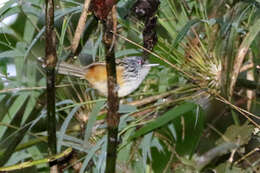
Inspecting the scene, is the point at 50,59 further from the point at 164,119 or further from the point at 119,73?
the point at 119,73

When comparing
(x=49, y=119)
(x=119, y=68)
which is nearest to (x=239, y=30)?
(x=119, y=68)

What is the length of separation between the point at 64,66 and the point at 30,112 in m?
0.46

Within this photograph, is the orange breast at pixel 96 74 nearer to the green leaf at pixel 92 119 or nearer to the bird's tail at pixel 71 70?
the bird's tail at pixel 71 70

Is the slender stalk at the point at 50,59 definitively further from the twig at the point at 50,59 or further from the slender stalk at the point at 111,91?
the slender stalk at the point at 111,91

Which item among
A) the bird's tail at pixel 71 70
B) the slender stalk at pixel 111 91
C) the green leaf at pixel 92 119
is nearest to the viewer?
the slender stalk at pixel 111 91

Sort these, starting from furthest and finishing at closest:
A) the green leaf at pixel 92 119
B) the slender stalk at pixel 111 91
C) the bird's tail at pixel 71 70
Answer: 1. the bird's tail at pixel 71 70
2. the green leaf at pixel 92 119
3. the slender stalk at pixel 111 91

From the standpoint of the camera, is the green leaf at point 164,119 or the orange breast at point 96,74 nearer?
the green leaf at point 164,119

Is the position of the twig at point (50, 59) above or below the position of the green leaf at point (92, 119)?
above

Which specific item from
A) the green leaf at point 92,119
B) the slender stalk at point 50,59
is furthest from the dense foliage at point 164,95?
the slender stalk at point 50,59

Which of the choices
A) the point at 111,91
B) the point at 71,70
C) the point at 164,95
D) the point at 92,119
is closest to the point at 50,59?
the point at 111,91

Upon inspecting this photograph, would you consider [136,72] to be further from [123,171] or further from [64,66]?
[123,171]

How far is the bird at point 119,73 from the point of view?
6.03ft

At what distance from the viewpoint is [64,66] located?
1.79 m

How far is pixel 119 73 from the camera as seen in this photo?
6.61 ft
